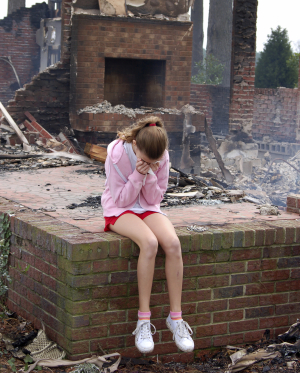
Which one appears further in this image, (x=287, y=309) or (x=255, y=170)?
(x=255, y=170)

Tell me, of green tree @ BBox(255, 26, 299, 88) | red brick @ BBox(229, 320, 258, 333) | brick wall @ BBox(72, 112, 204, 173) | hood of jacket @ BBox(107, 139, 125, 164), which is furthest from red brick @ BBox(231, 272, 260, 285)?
green tree @ BBox(255, 26, 299, 88)

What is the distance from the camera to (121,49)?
34.2ft

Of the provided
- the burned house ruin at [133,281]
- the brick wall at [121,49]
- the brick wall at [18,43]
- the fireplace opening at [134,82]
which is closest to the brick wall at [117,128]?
the brick wall at [121,49]

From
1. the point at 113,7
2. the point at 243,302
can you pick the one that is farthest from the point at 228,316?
the point at 113,7

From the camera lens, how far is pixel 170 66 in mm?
10875

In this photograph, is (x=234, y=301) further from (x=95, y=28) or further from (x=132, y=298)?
(x=95, y=28)

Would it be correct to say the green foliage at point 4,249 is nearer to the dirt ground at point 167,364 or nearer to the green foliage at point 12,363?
the dirt ground at point 167,364

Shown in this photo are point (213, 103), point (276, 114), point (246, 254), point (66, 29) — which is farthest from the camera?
point (213, 103)

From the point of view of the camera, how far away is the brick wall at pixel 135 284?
2.92 m

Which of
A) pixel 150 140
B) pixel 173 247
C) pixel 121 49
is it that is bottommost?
pixel 173 247

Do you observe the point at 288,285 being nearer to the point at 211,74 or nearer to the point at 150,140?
the point at 150,140

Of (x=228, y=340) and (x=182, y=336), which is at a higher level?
(x=182, y=336)

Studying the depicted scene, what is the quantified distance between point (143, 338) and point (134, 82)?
9288 millimetres

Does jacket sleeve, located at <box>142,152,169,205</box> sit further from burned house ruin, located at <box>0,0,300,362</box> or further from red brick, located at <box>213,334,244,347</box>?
red brick, located at <box>213,334,244,347</box>
